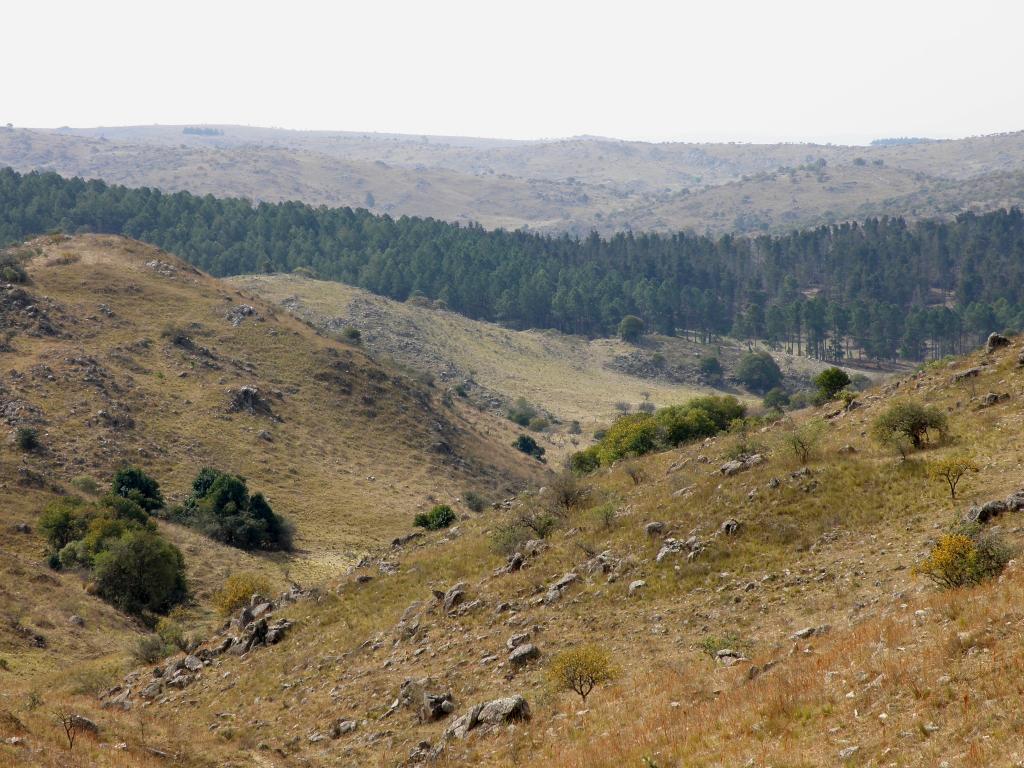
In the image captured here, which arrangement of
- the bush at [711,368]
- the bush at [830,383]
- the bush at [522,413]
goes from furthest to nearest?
1. the bush at [711,368]
2. the bush at [522,413]
3. the bush at [830,383]

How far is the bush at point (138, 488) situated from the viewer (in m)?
57.2

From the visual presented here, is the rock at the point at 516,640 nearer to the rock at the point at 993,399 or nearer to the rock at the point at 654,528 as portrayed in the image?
the rock at the point at 654,528

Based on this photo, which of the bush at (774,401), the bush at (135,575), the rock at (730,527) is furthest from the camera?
the bush at (774,401)

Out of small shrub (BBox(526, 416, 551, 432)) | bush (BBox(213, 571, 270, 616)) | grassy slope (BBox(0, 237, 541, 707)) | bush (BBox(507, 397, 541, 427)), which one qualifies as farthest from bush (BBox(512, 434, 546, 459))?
bush (BBox(213, 571, 270, 616))

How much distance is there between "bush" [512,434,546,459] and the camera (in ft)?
313

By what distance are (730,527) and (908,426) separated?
24.1 feet

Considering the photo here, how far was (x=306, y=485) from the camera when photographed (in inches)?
2694

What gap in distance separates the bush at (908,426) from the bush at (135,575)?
111 ft

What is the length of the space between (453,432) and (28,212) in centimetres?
12260

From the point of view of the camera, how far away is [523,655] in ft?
76.3

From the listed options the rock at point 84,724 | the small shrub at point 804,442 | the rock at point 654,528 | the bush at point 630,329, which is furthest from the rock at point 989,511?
the bush at point 630,329

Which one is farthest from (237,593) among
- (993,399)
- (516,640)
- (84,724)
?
(993,399)

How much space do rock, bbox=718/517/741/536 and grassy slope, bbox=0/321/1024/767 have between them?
222 millimetres

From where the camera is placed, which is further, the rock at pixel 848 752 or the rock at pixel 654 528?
the rock at pixel 654 528
